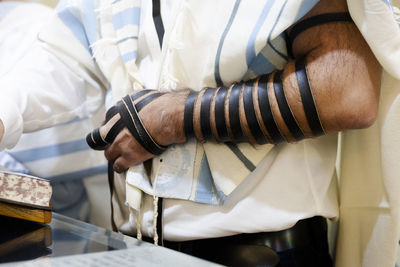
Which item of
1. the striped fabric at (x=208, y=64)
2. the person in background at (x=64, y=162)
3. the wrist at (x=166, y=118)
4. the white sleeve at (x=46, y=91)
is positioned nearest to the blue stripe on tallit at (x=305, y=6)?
the striped fabric at (x=208, y=64)

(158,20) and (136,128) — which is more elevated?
(158,20)

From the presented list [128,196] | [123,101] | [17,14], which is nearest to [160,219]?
[128,196]

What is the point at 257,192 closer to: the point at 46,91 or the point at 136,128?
the point at 136,128

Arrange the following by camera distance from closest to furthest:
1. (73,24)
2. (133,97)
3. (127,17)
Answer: (133,97) < (127,17) < (73,24)

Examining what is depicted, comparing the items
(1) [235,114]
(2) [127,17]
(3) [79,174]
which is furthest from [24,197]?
(3) [79,174]

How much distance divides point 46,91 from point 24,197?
41cm

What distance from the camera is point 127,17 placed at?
2.47ft

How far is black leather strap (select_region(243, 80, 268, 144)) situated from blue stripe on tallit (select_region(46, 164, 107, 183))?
1.96 ft

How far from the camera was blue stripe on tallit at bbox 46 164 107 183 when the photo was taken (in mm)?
989

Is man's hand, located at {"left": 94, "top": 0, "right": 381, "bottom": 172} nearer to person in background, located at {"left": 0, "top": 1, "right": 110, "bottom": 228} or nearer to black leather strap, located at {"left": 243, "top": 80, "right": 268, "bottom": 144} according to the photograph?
black leather strap, located at {"left": 243, "top": 80, "right": 268, "bottom": 144}

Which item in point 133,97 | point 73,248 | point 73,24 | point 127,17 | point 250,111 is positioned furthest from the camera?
point 73,24

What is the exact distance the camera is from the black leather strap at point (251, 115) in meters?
0.53

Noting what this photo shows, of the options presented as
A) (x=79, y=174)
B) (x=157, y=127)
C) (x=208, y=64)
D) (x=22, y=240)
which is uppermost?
(x=208, y=64)

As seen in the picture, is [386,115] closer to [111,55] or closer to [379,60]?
[379,60]
